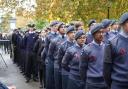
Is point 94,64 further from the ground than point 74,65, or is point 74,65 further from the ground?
point 94,64

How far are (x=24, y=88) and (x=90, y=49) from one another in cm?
788

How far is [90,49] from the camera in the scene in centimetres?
800

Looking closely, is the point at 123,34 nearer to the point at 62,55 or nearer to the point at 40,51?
the point at 62,55

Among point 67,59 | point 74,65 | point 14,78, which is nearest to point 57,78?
point 67,59

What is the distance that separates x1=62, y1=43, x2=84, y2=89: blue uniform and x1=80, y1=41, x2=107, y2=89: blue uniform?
2.53 ft

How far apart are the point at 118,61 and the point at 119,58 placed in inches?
2.4

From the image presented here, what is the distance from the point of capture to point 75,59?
9.21 m

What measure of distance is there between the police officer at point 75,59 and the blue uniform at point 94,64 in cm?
77

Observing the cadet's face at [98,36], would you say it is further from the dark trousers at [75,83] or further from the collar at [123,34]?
the dark trousers at [75,83]

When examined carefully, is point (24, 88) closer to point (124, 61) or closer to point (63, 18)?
point (63, 18)

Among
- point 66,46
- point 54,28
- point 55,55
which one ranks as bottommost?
point 55,55

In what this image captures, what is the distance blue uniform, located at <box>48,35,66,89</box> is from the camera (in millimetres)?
11488

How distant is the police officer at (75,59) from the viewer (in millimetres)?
9031

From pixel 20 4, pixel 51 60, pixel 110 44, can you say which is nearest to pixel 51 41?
pixel 51 60
